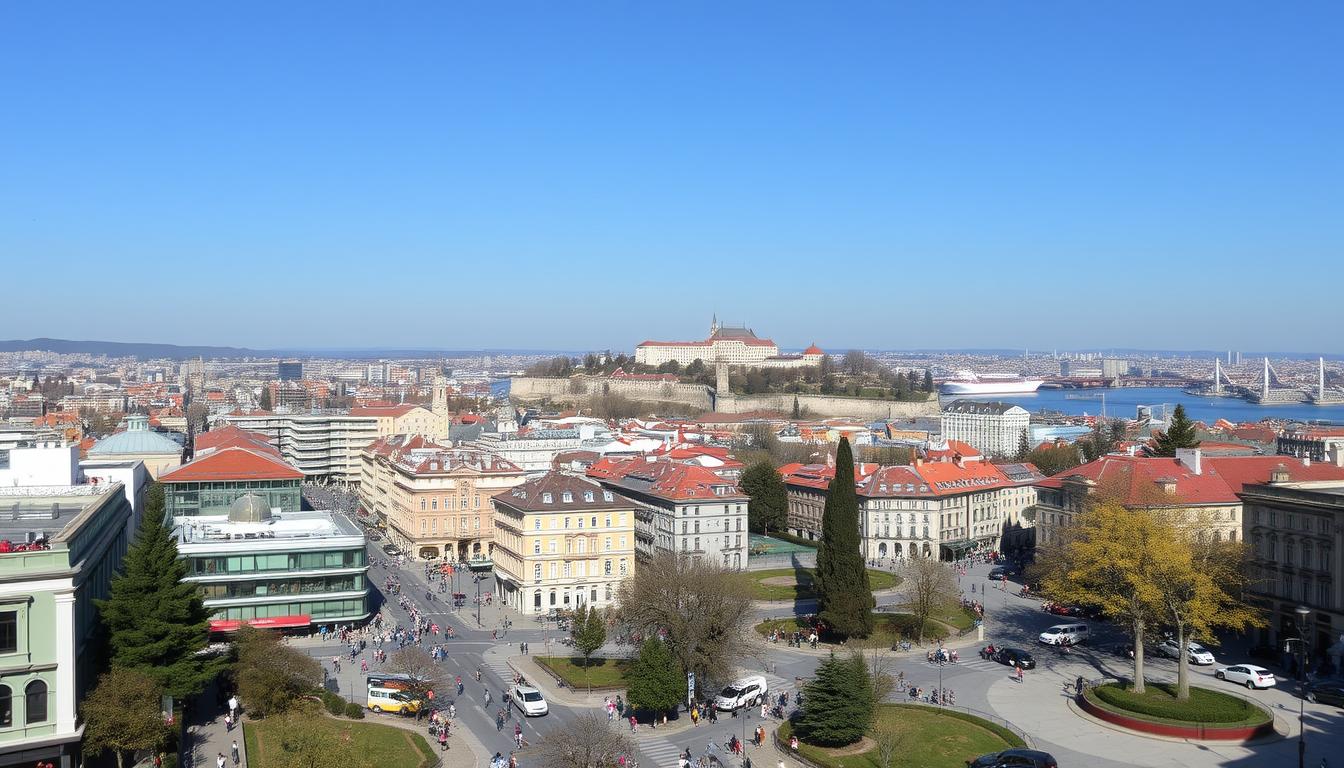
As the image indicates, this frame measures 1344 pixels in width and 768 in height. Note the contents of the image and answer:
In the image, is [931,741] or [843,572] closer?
[931,741]

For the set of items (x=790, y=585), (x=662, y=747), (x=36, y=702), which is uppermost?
(x=36, y=702)

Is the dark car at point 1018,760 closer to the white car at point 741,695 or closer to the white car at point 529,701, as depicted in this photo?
the white car at point 741,695

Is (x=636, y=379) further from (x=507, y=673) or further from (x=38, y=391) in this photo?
(x=507, y=673)

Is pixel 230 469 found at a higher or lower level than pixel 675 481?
higher

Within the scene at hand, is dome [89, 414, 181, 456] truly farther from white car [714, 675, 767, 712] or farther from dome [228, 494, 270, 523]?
white car [714, 675, 767, 712]

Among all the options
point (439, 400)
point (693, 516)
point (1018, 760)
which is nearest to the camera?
point (1018, 760)

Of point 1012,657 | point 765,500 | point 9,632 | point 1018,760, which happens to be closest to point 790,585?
point 765,500

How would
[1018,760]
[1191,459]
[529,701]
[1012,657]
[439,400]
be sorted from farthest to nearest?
[439,400], [1191,459], [1012,657], [529,701], [1018,760]

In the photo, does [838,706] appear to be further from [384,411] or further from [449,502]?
[384,411]
